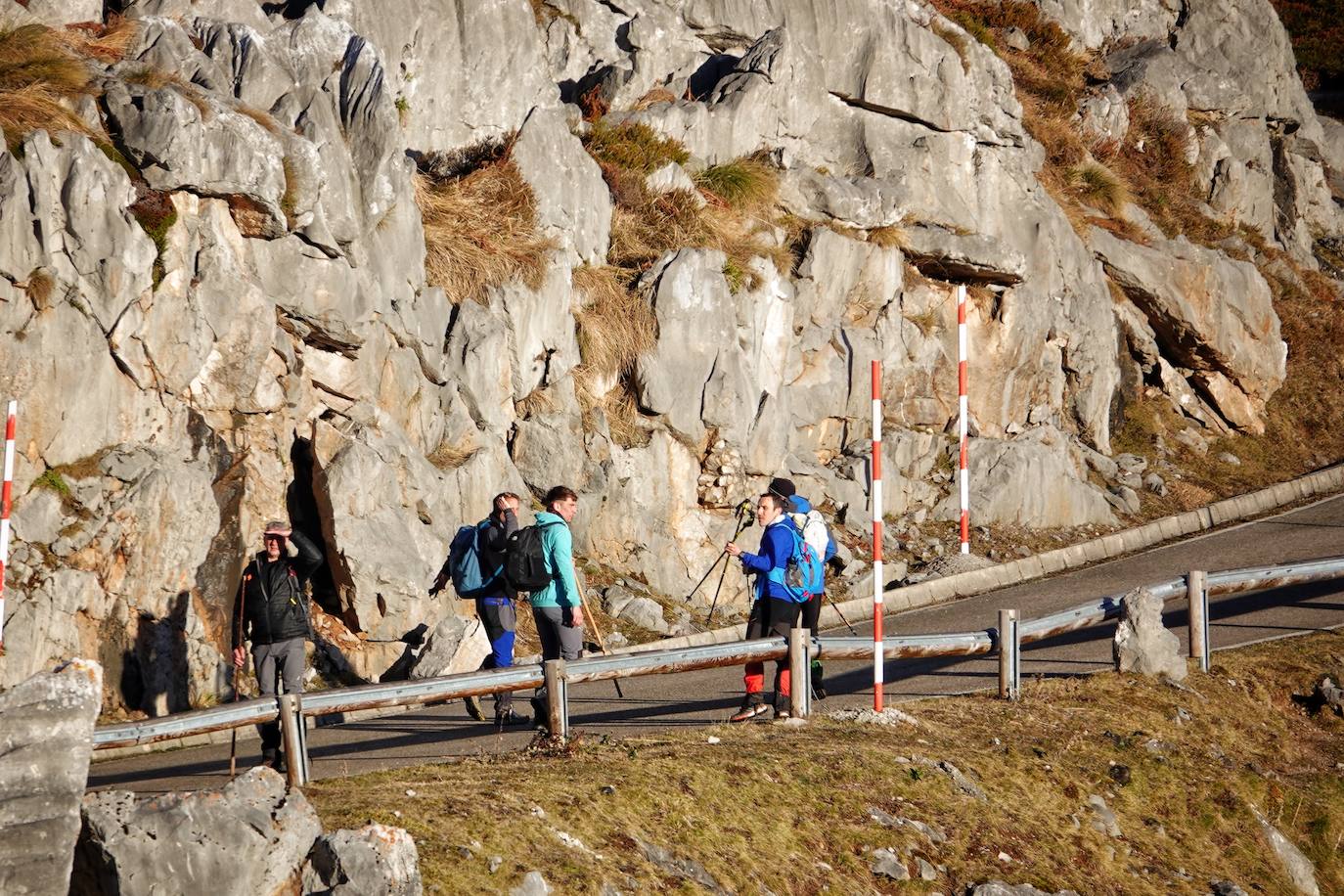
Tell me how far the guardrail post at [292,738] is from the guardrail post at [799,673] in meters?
3.63

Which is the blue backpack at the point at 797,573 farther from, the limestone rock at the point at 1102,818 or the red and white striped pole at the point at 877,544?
the limestone rock at the point at 1102,818

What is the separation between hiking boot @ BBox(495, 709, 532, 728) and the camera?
11.8 m

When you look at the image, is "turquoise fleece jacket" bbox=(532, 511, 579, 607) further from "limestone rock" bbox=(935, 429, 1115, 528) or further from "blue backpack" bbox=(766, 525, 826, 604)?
"limestone rock" bbox=(935, 429, 1115, 528)

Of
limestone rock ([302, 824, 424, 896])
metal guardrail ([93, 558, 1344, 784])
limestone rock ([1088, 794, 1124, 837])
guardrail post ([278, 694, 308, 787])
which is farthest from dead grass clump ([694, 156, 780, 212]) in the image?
limestone rock ([302, 824, 424, 896])

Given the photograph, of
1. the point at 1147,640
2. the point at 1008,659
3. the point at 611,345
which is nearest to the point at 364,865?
the point at 1008,659

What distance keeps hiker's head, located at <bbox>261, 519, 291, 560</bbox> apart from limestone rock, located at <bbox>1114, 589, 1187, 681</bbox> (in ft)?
23.3

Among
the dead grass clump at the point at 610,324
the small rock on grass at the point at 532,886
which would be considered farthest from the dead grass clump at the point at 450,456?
the small rock on grass at the point at 532,886

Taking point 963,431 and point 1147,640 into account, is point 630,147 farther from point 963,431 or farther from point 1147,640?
point 1147,640

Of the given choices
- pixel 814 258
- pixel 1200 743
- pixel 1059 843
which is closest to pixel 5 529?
pixel 1059 843

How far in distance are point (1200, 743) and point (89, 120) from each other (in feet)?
38.9

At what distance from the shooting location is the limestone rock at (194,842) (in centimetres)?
646

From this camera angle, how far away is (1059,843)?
32.7 feet

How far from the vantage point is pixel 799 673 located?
11.0m

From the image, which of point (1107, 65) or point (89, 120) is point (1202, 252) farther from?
point (89, 120)
